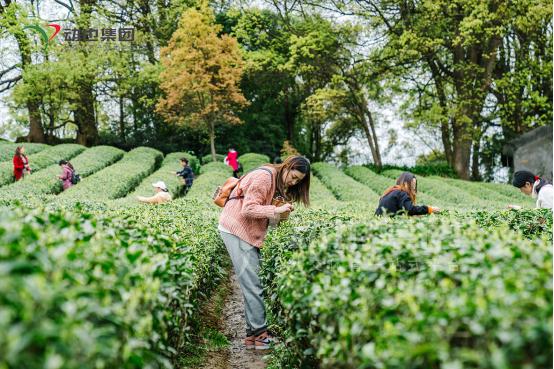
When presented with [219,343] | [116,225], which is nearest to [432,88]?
[219,343]

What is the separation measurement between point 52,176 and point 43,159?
5.39 metres

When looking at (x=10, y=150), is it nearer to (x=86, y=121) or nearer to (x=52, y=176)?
(x=52, y=176)

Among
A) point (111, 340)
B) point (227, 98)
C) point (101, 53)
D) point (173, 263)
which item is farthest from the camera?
point (101, 53)

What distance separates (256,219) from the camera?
4.98 meters

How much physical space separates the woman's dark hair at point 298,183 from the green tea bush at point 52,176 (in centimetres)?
551

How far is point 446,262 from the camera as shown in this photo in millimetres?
2584

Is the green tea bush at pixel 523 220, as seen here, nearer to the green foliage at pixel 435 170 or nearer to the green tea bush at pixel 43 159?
the green tea bush at pixel 43 159

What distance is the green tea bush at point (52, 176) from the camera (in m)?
11.8

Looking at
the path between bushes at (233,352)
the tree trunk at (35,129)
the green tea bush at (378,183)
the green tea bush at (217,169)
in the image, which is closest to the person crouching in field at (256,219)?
the path between bushes at (233,352)

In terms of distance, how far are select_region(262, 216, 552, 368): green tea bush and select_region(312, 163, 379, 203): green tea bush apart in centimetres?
961

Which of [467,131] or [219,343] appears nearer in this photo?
[219,343]

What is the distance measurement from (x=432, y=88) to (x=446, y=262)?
24.7 metres

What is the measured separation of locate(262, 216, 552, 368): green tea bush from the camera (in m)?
1.77

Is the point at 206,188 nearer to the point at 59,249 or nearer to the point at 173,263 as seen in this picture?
the point at 173,263
